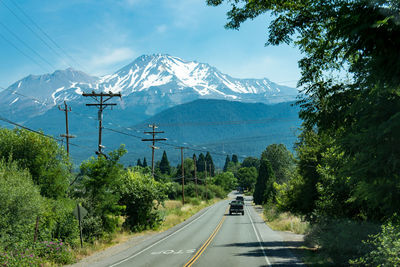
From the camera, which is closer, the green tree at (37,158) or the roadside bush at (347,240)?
the roadside bush at (347,240)

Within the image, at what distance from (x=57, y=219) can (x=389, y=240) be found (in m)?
17.1

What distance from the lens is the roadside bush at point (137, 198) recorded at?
104ft

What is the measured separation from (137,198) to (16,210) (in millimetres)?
15982

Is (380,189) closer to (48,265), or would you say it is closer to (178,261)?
(178,261)

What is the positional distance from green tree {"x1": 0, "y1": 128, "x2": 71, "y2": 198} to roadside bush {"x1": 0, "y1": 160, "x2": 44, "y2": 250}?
172 inches

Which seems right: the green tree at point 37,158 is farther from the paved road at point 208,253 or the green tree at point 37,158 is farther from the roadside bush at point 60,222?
the paved road at point 208,253

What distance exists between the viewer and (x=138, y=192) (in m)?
32.1

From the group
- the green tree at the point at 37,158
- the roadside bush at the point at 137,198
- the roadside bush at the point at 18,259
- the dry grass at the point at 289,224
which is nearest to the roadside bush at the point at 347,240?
the dry grass at the point at 289,224

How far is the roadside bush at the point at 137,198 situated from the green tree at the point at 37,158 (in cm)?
877

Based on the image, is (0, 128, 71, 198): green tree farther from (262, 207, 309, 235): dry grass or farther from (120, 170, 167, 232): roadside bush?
(262, 207, 309, 235): dry grass

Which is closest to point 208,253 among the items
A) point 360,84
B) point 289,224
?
point 360,84

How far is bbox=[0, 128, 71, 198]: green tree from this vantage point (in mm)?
22016

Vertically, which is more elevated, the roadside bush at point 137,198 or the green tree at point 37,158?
the green tree at point 37,158

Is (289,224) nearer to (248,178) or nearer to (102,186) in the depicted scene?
(102,186)
